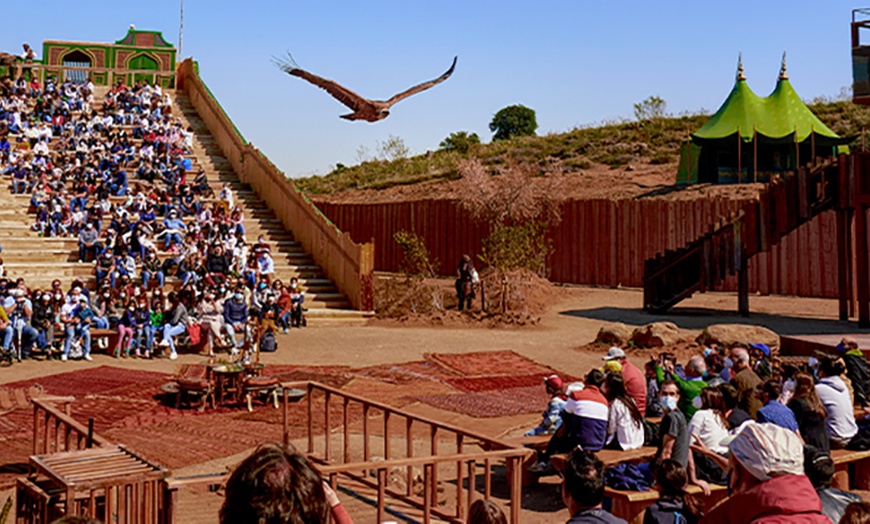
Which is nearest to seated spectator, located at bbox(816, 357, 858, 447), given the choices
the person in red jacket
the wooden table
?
the person in red jacket

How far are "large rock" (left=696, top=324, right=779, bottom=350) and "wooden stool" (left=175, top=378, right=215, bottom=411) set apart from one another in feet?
30.7

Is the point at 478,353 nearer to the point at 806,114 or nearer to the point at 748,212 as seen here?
the point at 748,212

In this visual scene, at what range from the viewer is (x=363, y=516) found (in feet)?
24.6

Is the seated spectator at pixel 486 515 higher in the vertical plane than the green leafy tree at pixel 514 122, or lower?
lower

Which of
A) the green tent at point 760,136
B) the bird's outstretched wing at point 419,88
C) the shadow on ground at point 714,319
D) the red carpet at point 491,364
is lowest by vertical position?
the red carpet at point 491,364

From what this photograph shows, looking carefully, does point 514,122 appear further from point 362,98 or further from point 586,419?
point 586,419

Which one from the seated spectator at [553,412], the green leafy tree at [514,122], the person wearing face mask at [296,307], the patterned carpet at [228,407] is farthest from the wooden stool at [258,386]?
the green leafy tree at [514,122]

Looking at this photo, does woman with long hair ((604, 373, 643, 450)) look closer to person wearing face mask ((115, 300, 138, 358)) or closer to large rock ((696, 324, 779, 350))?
large rock ((696, 324, 779, 350))

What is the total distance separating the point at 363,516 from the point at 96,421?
18.0ft

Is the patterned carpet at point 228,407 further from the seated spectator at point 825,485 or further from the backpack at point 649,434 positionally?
the seated spectator at point 825,485

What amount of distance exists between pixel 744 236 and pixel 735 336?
624 centimetres

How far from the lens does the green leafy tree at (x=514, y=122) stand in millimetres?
76250

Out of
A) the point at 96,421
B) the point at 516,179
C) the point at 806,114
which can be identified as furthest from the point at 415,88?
the point at 806,114

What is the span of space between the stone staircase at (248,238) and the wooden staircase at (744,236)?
26.0 feet
